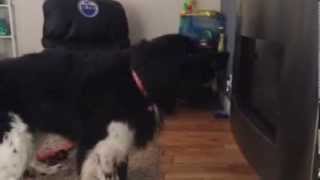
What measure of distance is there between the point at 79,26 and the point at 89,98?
59.5 inches

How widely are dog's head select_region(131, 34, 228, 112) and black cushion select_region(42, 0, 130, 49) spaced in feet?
4.59

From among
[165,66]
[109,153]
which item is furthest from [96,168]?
[165,66]

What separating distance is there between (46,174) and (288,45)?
3.67 feet

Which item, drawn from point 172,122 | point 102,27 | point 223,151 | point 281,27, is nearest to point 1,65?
point 281,27

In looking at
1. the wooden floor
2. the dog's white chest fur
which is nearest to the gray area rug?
the wooden floor

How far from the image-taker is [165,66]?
1.18 m

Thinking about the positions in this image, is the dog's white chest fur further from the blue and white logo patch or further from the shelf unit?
the shelf unit

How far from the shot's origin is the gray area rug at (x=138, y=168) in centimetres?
150

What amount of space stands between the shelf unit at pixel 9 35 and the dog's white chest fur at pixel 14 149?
6.24ft

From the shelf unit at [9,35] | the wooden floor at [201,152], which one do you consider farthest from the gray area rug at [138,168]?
the shelf unit at [9,35]

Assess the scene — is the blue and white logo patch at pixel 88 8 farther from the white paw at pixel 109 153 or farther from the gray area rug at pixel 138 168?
the white paw at pixel 109 153

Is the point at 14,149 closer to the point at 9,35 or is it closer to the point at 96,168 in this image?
the point at 96,168

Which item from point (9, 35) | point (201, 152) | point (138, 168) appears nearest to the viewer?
point (138, 168)

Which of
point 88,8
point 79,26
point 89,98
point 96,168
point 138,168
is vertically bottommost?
point 138,168
